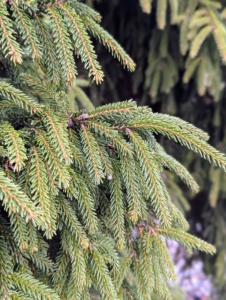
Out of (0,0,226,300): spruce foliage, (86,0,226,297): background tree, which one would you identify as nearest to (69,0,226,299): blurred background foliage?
(86,0,226,297): background tree

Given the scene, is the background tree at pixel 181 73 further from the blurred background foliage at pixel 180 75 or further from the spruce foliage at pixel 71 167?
the spruce foliage at pixel 71 167

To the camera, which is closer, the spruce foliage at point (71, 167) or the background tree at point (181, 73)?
the spruce foliage at point (71, 167)

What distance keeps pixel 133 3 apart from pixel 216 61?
90cm

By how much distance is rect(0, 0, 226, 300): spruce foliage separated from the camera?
86cm

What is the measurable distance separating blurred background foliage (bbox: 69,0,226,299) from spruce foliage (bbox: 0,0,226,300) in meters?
1.32

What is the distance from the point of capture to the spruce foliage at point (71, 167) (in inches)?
33.8

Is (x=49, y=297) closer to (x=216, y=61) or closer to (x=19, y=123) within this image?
(x=19, y=123)

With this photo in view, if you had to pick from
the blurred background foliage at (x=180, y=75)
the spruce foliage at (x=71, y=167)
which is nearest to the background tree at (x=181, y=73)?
the blurred background foliage at (x=180, y=75)

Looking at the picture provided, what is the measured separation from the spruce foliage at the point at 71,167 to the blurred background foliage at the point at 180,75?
4.32 feet

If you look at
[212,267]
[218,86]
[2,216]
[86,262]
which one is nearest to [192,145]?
[86,262]

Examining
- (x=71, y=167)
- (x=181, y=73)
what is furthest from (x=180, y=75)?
(x=71, y=167)

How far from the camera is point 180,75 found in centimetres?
307

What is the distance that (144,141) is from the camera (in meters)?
0.97

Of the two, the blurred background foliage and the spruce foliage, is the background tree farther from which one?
the spruce foliage
